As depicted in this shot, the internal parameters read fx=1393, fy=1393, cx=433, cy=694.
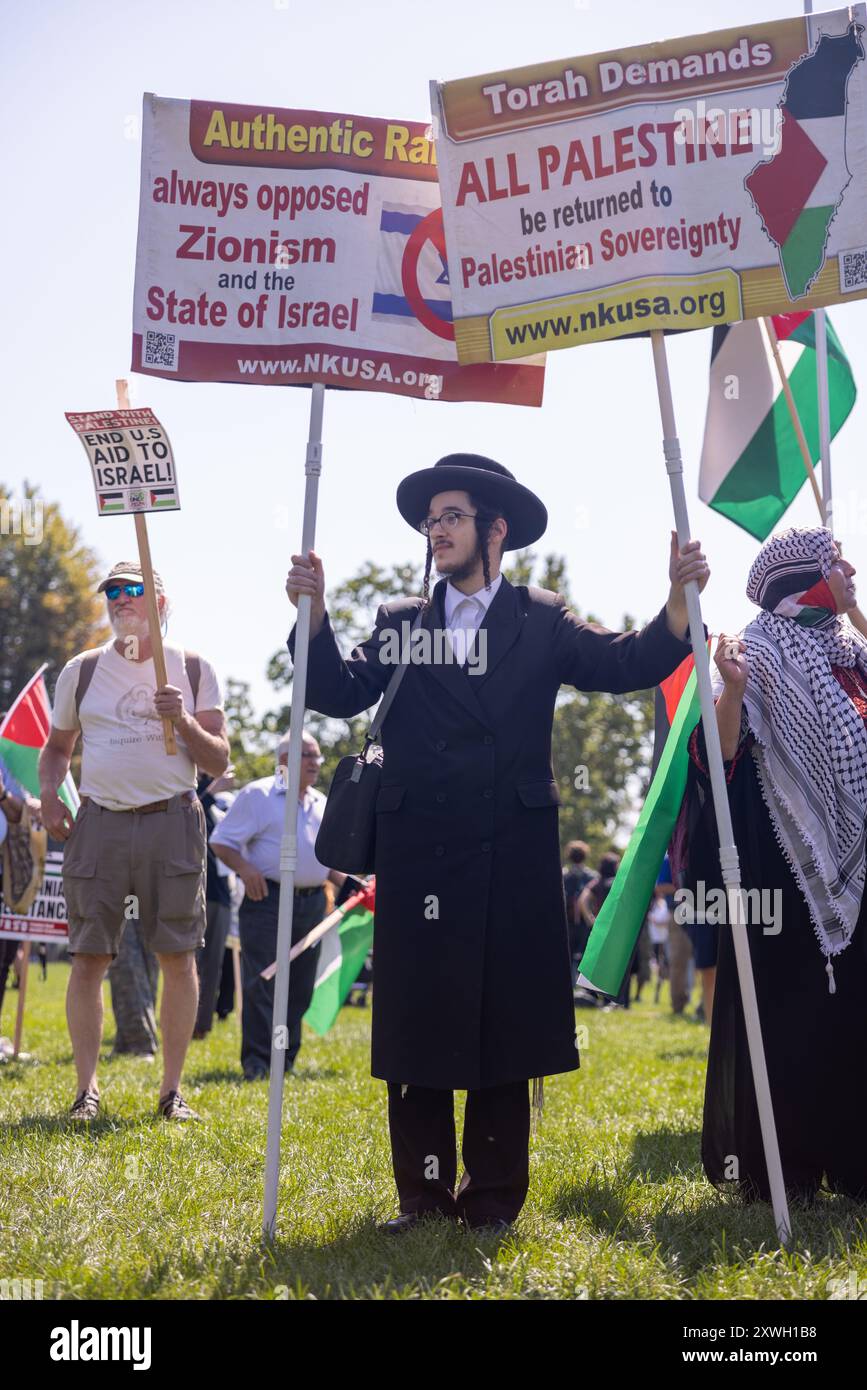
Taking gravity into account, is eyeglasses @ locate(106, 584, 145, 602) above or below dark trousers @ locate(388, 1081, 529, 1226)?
above

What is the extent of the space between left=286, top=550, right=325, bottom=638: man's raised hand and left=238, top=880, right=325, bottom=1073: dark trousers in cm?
439

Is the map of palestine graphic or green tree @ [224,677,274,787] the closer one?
the map of palestine graphic

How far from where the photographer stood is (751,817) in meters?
4.95

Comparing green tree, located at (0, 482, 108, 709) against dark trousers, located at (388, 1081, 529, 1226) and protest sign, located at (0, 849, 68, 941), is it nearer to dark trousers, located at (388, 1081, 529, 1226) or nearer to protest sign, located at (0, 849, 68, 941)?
protest sign, located at (0, 849, 68, 941)

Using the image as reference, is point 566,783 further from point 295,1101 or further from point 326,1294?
point 326,1294

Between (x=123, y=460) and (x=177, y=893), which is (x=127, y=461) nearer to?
(x=123, y=460)

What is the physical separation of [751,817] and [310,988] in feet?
15.6

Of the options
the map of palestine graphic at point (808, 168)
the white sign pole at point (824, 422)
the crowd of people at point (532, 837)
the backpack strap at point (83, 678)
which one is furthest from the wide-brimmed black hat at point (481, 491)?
the backpack strap at point (83, 678)

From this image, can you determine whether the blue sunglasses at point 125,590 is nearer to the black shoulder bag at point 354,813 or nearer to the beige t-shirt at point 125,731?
the beige t-shirt at point 125,731

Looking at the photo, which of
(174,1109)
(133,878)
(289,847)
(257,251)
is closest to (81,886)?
(133,878)

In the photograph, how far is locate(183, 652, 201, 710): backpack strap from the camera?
6.43m

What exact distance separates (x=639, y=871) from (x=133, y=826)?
7.71 ft

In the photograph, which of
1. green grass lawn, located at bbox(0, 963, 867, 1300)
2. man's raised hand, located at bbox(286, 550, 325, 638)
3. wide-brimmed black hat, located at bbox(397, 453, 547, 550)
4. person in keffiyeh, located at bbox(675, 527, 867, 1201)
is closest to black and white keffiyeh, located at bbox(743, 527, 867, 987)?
person in keffiyeh, located at bbox(675, 527, 867, 1201)
